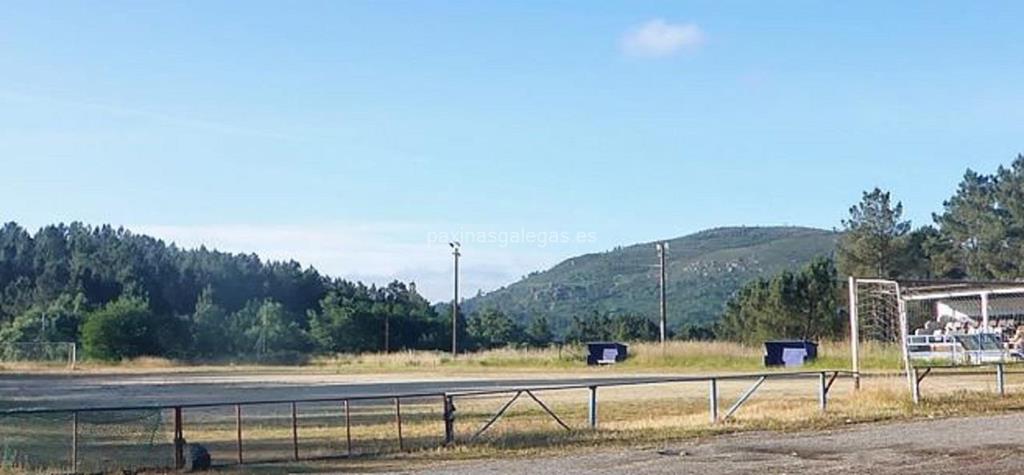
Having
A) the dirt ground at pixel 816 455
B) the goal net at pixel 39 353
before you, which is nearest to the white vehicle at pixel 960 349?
the dirt ground at pixel 816 455

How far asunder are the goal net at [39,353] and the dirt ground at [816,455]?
80475mm

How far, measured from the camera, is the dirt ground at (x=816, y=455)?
1798 cm

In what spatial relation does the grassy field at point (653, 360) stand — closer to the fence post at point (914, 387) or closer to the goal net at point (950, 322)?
the goal net at point (950, 322)

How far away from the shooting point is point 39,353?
A: 95.8 m

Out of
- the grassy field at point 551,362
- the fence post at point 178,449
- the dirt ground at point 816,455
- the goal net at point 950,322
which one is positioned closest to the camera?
the dirt ground at point 816,455

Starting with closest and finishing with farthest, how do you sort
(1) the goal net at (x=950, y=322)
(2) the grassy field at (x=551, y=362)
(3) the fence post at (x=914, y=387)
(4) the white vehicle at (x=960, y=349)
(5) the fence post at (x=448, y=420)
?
(5) the fence post at (x=448, y=420) → (3) the fence post at (x=914, y=387) → (1) the goal net at (x=950, y=322) → (4) the white vehicle at (x=960, y=349) → (2) the grassy field at (x=551, y=362)

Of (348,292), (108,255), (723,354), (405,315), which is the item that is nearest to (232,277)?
(108,255)

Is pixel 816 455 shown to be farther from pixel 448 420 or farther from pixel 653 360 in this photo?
pixel 653 360

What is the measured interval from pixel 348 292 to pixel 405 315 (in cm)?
2511

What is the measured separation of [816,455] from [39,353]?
85.7m

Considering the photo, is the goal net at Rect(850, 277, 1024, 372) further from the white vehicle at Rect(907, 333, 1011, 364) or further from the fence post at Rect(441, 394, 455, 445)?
the fence post at Rect(441, 394, 455, 445)

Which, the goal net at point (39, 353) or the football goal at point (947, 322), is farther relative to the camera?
the goal net at point (39, 353)

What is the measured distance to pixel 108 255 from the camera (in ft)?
603

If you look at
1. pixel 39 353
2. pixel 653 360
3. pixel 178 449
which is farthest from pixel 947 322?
pixel 39 353
